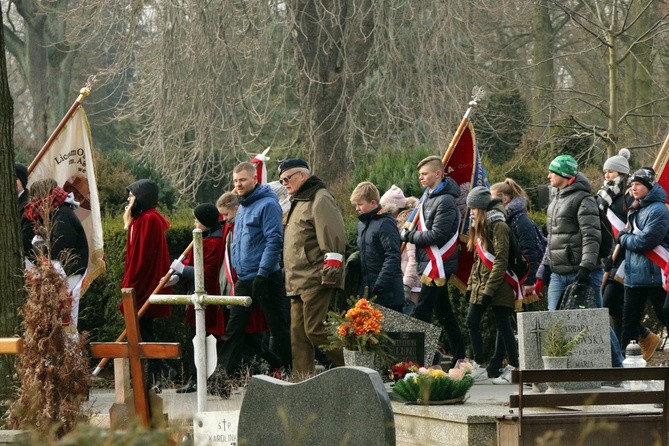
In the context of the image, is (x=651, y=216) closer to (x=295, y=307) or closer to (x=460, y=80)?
(x=295, y=307)

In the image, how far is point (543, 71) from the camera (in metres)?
26.4

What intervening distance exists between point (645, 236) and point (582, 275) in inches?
38.5

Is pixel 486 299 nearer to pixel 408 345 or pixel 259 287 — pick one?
pixel 408 345

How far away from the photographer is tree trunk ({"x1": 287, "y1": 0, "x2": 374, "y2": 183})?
56.9 feet

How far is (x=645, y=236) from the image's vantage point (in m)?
11.5

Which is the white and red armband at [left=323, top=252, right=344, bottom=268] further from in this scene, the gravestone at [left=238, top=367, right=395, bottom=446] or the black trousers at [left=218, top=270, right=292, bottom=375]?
the gravestone at [left=238, top=367, right=395, bottom=446]

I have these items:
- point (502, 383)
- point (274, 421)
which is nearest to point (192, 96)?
point (502, 383)

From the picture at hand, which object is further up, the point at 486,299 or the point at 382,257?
the point at 382,257

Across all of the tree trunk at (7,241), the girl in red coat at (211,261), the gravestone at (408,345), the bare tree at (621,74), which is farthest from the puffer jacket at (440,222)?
the bare tree at (621,74)

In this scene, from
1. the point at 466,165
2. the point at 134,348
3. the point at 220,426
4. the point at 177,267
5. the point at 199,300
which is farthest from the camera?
the point at 466,165

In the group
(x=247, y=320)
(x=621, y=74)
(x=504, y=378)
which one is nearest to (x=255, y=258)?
(x=247, y=320)

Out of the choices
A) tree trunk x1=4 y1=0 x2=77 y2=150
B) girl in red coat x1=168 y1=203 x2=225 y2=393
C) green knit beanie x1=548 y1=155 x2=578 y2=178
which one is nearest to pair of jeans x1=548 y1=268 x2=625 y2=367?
green knit beanie x1=548 y1=155 x2=578 y2=178

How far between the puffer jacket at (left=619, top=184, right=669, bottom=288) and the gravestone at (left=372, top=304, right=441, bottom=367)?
1857mm

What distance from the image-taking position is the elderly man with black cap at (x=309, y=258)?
1073 cm
